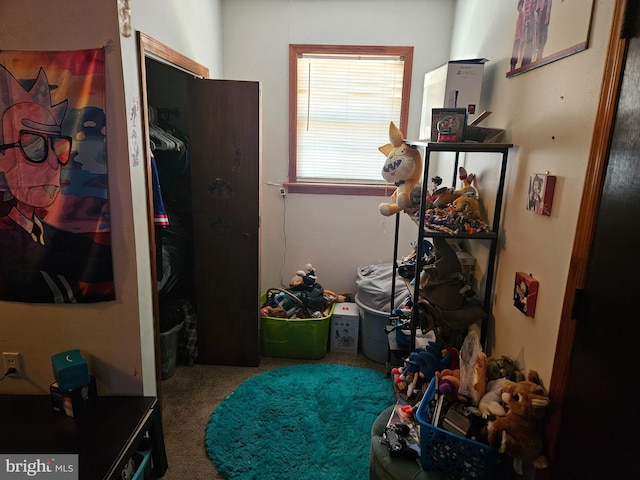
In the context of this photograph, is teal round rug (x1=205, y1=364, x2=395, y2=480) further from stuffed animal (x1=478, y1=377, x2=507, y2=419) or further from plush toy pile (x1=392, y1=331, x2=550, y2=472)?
stuffed animal (x1=478, y1=377, x2=507, y2=419)

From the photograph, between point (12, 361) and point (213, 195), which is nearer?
point (12, 361)

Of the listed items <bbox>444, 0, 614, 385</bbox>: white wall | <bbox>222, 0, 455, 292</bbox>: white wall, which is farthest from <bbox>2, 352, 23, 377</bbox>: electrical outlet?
<bbox>444, 0, 614, 385</bbox>: white wall

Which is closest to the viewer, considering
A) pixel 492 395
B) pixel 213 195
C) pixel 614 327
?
pixel 614 327

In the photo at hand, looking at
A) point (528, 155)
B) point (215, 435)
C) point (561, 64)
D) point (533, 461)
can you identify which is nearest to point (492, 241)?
point (528, 155)

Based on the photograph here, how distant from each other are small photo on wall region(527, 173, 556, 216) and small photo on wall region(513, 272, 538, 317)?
24 cm

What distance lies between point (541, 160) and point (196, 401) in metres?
2.19

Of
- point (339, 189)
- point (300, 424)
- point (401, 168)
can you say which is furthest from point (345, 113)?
point (300, 424)

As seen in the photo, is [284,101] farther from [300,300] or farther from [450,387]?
[450,387]

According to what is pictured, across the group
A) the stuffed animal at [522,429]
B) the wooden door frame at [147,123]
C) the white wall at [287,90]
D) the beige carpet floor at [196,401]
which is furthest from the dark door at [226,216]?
the stuffed animal at [522,429]

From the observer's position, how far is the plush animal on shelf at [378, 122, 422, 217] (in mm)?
2170

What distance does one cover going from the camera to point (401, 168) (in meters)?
2.18

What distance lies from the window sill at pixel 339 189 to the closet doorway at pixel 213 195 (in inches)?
26.0

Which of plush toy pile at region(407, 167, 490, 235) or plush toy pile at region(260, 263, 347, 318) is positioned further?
plush toy pile at region(260, 263, 347, 318)

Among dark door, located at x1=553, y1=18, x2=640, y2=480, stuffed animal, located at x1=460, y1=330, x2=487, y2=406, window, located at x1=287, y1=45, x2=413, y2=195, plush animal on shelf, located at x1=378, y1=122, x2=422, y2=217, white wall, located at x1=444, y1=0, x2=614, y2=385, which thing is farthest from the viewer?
window, located at x1=287, y1=45, x2=413, y2=195
